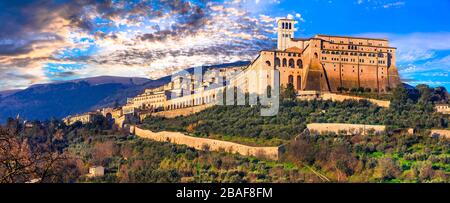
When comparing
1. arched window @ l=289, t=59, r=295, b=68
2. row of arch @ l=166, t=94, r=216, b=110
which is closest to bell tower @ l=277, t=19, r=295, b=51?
arched window @ l=289, t=59, r=295, b=68

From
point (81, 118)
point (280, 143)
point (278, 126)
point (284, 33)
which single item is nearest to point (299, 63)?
point (284, 33)

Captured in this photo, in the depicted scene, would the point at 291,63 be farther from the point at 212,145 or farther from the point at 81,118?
the point at 81,118

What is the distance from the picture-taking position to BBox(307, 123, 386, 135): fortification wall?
18.1 metres

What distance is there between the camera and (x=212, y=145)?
18047 mm

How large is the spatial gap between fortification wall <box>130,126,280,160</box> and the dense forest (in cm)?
32

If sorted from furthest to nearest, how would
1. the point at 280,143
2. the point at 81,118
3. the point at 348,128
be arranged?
the point at 81,118, the point at 348,128, the point at 280,143

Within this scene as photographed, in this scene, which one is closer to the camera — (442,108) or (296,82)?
(442,108)

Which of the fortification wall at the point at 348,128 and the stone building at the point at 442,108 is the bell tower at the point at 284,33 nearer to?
the fortification wall at the point at 348,128

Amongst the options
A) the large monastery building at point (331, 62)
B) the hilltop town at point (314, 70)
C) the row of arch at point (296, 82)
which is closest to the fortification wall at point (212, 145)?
the hilltop town at point (314, 70)

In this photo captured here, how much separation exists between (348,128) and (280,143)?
2346mm

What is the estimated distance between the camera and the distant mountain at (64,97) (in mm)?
21047
